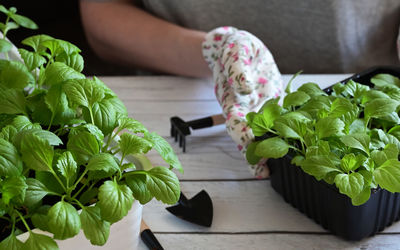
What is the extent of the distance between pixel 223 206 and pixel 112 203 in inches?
13.3

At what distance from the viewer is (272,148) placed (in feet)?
2.22

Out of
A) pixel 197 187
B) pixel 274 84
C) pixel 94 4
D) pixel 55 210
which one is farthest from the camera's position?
pixel 94 4

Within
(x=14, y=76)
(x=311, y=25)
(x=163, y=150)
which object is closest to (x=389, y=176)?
(x=163, y=150)

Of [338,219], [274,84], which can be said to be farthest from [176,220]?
[274,84]

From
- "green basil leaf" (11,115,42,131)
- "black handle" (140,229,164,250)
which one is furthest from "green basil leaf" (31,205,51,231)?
"black handle" (140,229,164,250)

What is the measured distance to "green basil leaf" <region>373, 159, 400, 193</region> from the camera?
1.97 ft

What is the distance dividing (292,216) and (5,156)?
0.44 metres

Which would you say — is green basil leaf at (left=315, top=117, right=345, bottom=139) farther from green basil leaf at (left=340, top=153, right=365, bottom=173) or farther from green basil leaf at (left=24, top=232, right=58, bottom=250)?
green basil leaf at (left=24, top=232, right=58, bottom=250)

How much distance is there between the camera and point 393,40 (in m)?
1.35

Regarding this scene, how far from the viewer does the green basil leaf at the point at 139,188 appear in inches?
20.7

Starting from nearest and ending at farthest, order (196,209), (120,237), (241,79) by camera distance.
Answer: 1. (120,237)
2. (196,209)
3. (241,79)

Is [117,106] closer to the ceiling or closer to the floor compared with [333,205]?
closer to the ceiling

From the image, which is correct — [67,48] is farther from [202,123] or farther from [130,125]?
[202,123]

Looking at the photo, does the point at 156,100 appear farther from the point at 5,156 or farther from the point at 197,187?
the point at 5,156
